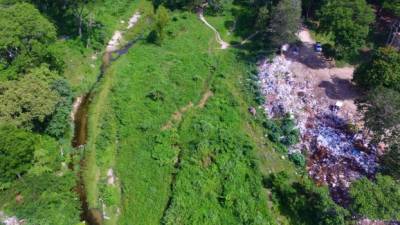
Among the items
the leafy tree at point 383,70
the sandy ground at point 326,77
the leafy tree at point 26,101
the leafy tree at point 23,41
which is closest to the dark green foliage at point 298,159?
the sandy ground at point 326,77

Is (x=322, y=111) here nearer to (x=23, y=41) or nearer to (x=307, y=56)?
(x=307, y=56)

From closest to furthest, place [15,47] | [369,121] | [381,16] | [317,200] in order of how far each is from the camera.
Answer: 1. [317,200]
2. [369,121]
3. [15,47]
4. [381,16]

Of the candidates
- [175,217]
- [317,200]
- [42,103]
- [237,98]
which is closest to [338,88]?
[237,98]

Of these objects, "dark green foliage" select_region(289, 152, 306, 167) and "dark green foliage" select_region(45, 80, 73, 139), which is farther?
"dark green foliage" select_region(45, 80, 73, 139)

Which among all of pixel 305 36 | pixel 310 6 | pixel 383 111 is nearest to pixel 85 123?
pixel 383 111

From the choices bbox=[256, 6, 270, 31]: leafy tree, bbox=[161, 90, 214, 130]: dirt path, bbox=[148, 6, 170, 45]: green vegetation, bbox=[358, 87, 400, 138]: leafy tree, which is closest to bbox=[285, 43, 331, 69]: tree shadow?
bbox=[256, 6, 270, 31]: leafy tree

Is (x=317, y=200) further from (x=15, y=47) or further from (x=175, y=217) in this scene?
(x=15, y=47)

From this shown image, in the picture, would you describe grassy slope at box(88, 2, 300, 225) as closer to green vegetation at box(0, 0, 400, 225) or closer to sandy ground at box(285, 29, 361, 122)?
green vegetation at box(0, 0, 400, 225)

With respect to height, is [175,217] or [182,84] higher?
[182,84]
